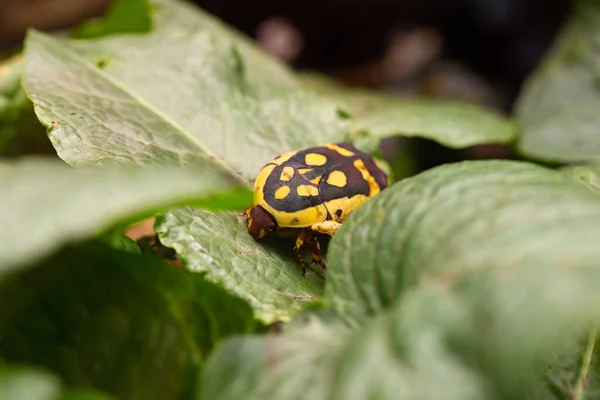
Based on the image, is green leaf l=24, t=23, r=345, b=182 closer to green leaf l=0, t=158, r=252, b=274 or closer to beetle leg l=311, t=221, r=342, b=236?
→ beetle leg l=311, t=221, r=342, b=236

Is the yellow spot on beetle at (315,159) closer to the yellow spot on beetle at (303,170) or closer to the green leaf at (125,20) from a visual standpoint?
the yellow spot on beetle at (303,170)

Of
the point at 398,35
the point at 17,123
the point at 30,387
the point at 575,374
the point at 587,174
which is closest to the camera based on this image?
the point at 30,387

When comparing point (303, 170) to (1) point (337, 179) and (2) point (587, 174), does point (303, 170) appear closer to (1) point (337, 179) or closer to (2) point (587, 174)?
(1) point (337, 179)

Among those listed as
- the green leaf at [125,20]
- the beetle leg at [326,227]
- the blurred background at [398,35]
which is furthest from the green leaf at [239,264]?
the blurred background at [398,35]

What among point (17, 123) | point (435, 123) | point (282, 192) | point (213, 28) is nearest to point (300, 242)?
point (282, 192)

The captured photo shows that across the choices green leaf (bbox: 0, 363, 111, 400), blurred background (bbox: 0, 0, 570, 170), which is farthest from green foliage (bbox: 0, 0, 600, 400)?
blurred background (bbox: 0, 0, 570, 170)
